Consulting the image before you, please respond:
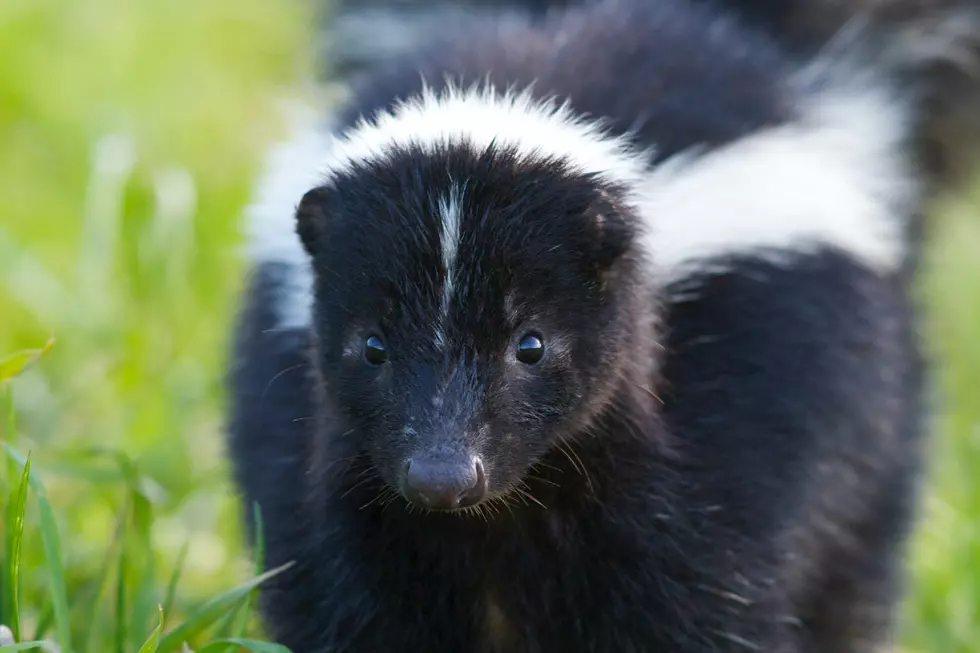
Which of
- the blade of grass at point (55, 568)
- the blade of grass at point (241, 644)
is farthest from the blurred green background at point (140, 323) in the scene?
the blade of grass at point (241, 644)

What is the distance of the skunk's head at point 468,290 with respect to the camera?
3803 millimetres

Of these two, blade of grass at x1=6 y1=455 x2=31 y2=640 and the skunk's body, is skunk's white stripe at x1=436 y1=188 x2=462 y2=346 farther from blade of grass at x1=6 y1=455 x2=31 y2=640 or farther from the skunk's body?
blade of grass at x1=6 y1=455 x2=31 y2=640

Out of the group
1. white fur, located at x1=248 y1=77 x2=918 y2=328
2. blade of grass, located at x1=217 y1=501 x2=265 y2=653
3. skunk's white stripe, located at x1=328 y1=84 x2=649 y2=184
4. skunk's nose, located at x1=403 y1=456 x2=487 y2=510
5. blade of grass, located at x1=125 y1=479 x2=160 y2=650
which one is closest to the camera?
skunk's nose, located at x1=403 y1=456 x2=487 y2=510

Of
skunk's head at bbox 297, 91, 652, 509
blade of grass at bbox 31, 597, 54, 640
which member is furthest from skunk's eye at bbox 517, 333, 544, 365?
blade of grass at bbox 31, 597, 54, 640

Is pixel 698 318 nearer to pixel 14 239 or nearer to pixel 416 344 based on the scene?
pixel 416 344

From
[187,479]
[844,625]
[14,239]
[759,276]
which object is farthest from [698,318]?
[14,239]

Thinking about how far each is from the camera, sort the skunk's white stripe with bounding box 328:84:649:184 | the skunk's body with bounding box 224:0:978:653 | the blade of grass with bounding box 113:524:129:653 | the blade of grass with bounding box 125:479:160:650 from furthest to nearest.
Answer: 1. the blade of grass with bounding box 125:479:160:650
2. the blade of grass with bounding box 113:524:129:653
3. the skunk's white stripe with bounding box 328:84:649:184
4. the skunk's body with bounding box 224:0:978:653

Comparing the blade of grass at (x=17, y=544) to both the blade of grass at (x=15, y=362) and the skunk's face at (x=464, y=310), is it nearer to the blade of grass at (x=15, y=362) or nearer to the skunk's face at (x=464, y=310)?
the blade of grass at (x=15, y=362)

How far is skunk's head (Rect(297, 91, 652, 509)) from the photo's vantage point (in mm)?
3803

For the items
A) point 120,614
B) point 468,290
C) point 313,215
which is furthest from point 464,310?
point 120,614

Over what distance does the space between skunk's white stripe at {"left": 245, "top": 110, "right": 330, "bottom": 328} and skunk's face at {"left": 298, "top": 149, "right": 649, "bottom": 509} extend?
45 centimetres

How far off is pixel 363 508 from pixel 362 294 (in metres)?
0.67

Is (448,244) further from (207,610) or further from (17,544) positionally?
(17,544)

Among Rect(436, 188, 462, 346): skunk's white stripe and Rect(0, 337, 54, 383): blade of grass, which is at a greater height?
Rect(436, 188, 462, 346): skunk's white stripe
